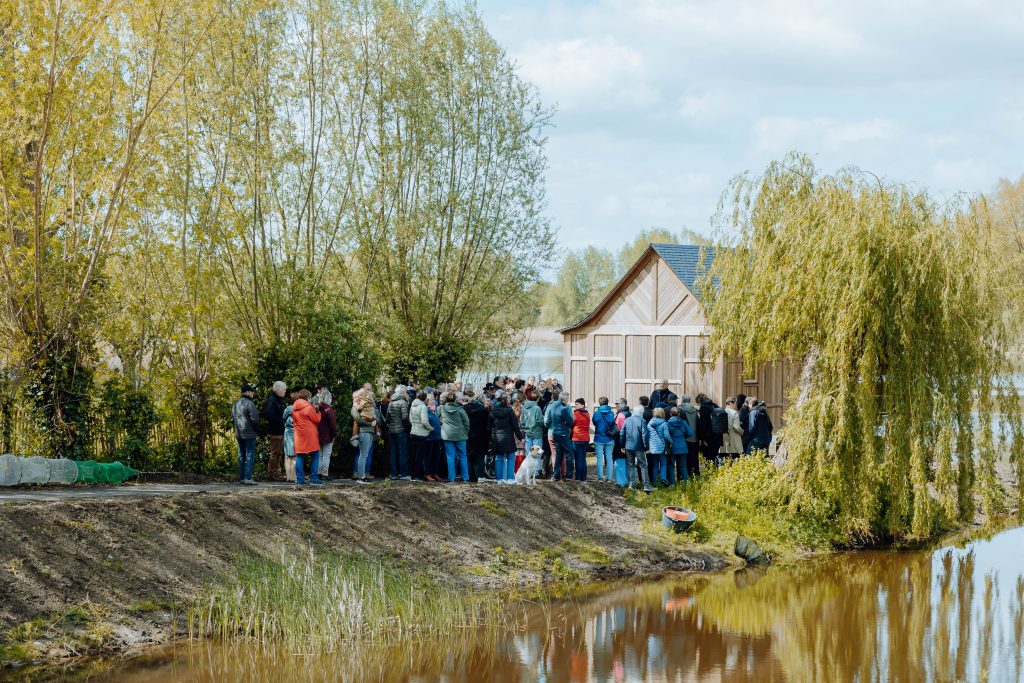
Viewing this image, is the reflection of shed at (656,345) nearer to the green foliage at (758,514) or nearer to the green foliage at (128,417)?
the green foliage at (758,514)

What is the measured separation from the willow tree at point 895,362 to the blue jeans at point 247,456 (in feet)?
29.3

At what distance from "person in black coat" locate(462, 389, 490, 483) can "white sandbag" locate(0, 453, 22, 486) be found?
6.80 metres

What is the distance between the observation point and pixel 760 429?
19906 millimetres

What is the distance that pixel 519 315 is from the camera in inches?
1200

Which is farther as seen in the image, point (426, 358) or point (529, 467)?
point (426, 358)

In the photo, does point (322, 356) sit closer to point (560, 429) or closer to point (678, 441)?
point (560, 429)

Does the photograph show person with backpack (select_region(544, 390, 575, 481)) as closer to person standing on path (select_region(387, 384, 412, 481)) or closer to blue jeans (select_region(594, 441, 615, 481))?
blue jeans (select_region(594, 441, 615, 481))

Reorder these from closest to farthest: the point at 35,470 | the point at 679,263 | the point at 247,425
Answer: the point at 35,470 → the point at 247,425 → the point at 679,263

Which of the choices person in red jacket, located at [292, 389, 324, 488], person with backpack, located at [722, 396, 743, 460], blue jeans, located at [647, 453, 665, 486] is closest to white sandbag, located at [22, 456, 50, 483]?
person in red jacket, located at [292, 389, 324, 488]

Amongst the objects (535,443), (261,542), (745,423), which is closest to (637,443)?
(535,443)

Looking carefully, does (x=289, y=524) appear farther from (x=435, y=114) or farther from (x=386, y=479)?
(x=435, y=114)

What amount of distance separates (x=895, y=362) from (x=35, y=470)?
533 inches

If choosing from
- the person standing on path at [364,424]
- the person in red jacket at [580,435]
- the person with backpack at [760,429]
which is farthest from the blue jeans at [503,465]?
the person with backpack at [760,429]

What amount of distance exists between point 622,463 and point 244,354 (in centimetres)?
718
